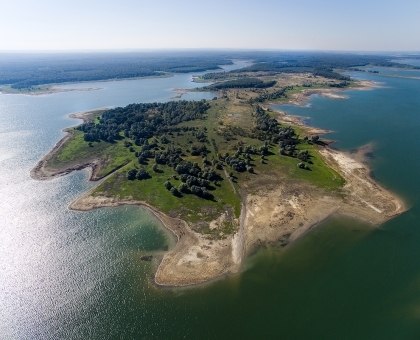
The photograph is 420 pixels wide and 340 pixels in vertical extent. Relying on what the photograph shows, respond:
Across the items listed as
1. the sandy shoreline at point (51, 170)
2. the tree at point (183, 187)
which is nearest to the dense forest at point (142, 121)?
the sandy shoreline at point (51, 170)

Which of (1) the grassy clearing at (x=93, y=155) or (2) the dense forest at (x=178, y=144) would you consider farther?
(1) the grassy clearing at (x=93, y=155)

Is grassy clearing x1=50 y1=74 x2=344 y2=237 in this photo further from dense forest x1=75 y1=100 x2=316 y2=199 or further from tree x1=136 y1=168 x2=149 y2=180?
tree x1=136 y1=168 x2=149 y2=180

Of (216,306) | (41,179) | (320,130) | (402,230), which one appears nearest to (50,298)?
(216,306)

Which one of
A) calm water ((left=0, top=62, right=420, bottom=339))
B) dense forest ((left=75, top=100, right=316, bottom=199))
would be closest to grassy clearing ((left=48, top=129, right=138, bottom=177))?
dense forest ((left=75, top=100, right=316, bottom=199))

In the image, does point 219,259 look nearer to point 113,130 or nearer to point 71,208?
point 71,208

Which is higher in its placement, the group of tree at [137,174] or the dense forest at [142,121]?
the dense forest at [142,121]

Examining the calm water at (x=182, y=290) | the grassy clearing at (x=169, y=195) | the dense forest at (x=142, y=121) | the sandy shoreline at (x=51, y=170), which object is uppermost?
the dense forest at (x=142, y=121)

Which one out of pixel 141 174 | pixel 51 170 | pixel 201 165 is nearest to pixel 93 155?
pixel 51 170

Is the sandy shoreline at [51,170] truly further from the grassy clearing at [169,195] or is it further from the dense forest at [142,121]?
the dense forest at [142,121]
